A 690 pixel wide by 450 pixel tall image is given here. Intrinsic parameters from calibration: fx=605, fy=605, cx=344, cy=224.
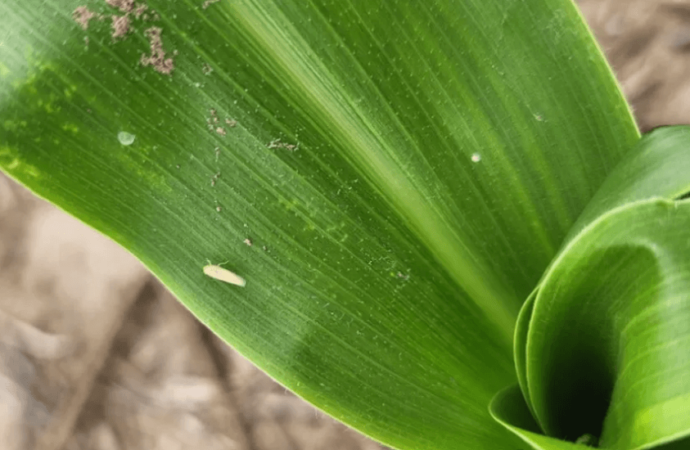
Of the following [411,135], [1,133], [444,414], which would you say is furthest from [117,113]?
[444,414]

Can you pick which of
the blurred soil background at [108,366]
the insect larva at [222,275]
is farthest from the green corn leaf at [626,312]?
the blurred soil background at [108,366]

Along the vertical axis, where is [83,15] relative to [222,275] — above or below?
above

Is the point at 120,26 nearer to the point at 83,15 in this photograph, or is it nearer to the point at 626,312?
the point at 83,15

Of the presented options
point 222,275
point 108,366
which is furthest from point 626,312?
point 108,366

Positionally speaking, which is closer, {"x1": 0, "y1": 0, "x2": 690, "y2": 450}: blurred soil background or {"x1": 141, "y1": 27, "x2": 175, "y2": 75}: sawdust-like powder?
{"x1": 141, "y1": 27, "x2": 175, "y2": 75}: sawdust-like powder

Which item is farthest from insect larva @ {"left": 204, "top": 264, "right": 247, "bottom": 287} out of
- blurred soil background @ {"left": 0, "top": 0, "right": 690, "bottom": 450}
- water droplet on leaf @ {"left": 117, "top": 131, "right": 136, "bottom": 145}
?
blurred soil background @ {"left": 0, "top": 0, "right": 690, "bottom": 450}

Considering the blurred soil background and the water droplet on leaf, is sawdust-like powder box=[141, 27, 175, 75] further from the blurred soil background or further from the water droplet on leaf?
the blurred soil background
